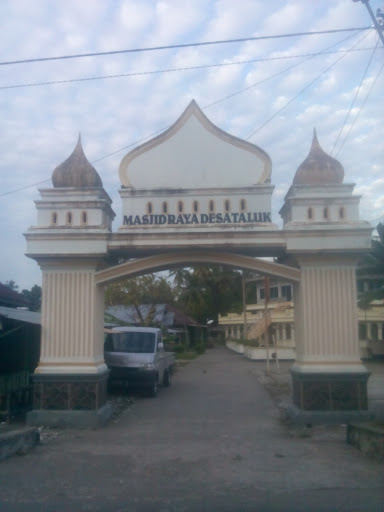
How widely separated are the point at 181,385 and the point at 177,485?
40.7 ft

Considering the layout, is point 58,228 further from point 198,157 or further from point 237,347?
point 237,347

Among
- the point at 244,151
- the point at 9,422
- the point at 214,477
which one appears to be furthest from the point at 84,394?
the point at 244,151

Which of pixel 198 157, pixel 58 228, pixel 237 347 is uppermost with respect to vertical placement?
pixel 198 157

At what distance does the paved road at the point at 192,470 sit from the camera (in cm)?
629

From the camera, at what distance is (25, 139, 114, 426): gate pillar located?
10.9 metres

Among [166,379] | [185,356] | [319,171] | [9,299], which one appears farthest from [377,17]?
[185,356]

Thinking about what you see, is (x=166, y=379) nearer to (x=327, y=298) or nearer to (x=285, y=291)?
(x=327, y=298)

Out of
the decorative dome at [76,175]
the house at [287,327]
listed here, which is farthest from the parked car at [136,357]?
the house at [287,327]

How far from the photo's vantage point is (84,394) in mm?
10875

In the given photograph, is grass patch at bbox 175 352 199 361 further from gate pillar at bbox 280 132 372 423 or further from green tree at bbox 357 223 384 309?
gate pillar at bbox 280 132 372 423

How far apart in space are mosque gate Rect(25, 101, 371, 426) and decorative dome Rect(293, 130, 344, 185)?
0.02 metres

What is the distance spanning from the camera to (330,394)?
35.2ft

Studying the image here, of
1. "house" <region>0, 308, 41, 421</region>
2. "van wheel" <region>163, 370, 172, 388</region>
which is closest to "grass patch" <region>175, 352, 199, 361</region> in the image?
"van wheel" <region>163, 370, 172, 388</region>

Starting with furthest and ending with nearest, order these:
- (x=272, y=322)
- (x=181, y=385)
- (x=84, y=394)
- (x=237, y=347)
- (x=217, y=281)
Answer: (x=217, y=281), (x=237, y=347), (x=272, y=322), (x=181, y=385), (x=84, y=394)
